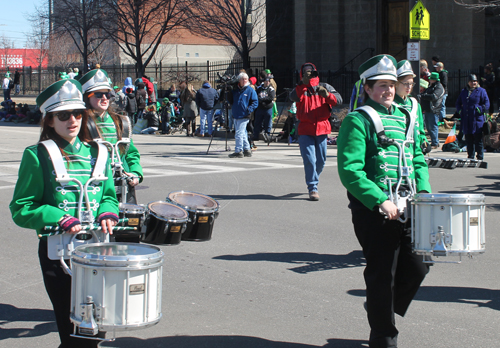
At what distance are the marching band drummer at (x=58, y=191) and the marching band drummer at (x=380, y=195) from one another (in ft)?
4.95

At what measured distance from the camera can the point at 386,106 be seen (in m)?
4.30

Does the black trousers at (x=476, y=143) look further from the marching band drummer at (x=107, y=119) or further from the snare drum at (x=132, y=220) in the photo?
the snare drum at (x=132, y=220)

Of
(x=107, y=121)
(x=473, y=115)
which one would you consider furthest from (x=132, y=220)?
(x=473, y=115)

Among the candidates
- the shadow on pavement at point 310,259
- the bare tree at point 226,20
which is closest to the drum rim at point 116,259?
the shadow on pavement at point 310,259

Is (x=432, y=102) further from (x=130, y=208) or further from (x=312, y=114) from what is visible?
(x=130, y=208)

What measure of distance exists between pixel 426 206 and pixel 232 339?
1.75 m

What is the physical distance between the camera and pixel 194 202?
20.5ft

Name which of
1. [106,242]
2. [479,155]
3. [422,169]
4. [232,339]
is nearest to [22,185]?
[106,242]

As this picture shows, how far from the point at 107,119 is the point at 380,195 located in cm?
318

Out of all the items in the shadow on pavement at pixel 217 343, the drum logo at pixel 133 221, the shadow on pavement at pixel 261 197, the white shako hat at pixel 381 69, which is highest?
the white shako hat at pixel 381 69

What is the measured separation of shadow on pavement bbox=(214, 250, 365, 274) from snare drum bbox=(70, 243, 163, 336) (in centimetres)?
353

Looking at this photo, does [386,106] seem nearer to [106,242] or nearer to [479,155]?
[106,242]

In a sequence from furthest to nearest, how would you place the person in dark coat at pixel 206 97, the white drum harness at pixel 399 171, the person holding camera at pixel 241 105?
the person in dark coat at pixel 206 97
the person holding camera at pixel 241 105
the white drum harness at pixel 399 171

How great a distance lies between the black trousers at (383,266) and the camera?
4.09 metres
